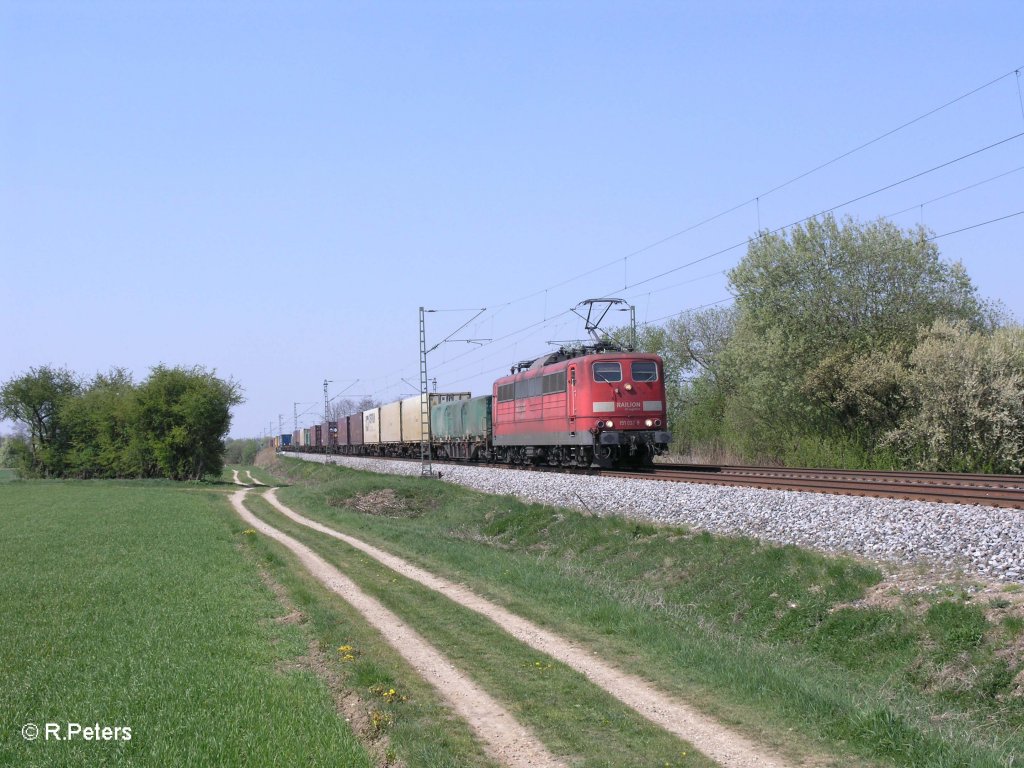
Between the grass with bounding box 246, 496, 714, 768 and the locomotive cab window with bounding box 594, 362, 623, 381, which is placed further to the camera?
the locomotive cab window with bounding box 594, 362, 623, 381

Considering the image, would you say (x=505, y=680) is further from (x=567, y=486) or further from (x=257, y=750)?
(x=567, y=486)

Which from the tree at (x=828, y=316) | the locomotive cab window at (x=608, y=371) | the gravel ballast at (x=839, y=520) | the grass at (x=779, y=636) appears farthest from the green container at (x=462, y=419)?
the grass at (x=779, y=636)

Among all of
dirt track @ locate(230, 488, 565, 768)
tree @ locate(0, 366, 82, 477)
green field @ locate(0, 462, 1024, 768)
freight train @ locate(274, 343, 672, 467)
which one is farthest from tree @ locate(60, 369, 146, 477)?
dirt track @ locate(230, 488, 565, 768)

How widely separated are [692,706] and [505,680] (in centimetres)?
199

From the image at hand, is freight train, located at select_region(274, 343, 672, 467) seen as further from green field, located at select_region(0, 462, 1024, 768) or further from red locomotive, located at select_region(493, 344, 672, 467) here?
green field, located at select_region(0, 462, 1024, 768)

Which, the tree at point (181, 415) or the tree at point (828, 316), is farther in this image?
the tree at point (181, 415)

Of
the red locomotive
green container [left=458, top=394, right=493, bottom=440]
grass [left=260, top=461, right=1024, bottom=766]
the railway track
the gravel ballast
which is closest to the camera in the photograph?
grass [left=260, top=461, right=1024, bottom=766]

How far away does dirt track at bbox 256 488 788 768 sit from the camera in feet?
24.3

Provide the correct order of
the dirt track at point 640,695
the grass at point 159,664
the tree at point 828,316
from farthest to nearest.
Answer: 1. the tree at point 828,316
2. the dirt track at point 640,695
3. the grass at point 159,664

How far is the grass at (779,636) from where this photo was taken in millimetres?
7938

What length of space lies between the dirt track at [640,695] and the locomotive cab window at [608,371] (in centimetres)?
1470

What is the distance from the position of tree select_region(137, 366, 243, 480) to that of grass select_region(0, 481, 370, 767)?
129 feet

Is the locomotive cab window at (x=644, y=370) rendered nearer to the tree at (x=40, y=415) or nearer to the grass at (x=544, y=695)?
the grass at (x=544, y=695)

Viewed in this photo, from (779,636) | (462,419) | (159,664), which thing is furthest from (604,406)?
(462,419)
